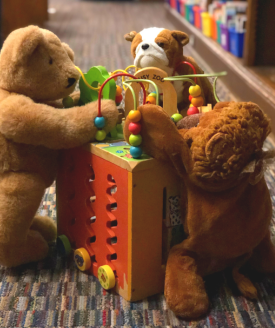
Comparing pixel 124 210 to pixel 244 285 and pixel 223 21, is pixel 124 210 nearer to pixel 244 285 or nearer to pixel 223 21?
pixel 244 285

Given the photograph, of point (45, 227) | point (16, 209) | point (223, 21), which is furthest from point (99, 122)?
point (223, 21)

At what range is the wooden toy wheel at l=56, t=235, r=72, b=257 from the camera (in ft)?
3.07

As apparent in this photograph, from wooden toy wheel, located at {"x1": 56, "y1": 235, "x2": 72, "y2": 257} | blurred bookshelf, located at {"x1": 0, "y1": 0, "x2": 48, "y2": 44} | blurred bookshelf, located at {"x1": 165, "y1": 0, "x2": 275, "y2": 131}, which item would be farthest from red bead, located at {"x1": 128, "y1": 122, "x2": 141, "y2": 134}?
blurred bookshelf, located at {"x1": 0, "y1": 0, "x2": 48, "y2": 44}

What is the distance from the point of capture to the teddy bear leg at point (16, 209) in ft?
2.72

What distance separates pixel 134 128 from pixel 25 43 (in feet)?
0.85

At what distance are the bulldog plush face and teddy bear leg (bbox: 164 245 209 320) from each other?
0.40m

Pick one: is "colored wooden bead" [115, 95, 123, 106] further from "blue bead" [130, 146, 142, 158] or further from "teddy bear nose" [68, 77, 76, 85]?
"blue bead" [130, 146, 142, 158]

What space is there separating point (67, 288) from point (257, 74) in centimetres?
143

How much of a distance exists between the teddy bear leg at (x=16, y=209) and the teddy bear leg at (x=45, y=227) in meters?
0.12

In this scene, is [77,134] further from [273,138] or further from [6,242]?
Answer: [273,138]

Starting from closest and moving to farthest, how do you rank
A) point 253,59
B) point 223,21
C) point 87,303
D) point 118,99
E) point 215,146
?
point 215,146
point 87,303
point 118,99
point 253,59
point 223,21

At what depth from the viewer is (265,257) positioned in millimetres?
858

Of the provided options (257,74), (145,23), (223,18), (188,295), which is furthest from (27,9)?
(188,295)

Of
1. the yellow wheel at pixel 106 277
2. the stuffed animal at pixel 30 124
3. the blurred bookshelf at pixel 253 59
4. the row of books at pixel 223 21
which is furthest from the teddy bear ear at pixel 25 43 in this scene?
the row of books at pixel 223 21
